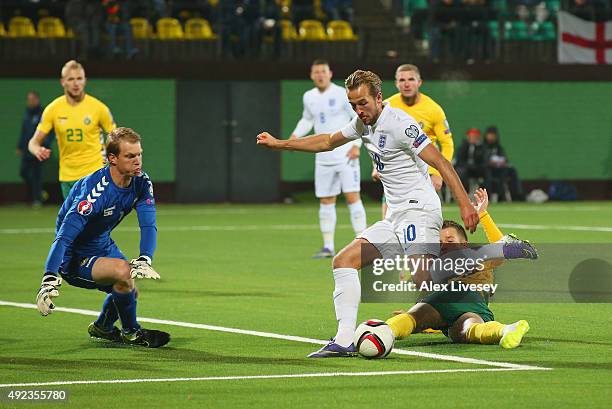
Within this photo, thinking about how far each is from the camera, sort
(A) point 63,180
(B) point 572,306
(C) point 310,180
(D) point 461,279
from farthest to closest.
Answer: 1. (C) point 310,180
2. (A) point 63,180
3. (B) point 572,306
4. (D) point 461,279

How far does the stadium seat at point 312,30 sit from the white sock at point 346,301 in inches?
877

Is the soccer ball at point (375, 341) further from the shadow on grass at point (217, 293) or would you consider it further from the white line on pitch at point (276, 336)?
the shadow on grass at point (217, 293)

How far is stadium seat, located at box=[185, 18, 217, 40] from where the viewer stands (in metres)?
30.3

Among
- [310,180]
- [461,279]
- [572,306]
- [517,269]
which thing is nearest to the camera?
[461,279]

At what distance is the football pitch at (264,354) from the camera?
25.2 feet

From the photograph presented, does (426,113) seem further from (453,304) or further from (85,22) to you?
(85,22)

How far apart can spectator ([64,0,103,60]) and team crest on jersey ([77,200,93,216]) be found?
67.0ft

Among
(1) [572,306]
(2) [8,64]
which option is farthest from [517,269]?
(2) [8,64]

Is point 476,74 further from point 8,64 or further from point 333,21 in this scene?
point 8,64

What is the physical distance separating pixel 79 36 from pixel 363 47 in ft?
22.3

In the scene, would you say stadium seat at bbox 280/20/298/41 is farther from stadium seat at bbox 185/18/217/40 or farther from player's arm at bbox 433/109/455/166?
player's arm at bbox 433/109/455/166

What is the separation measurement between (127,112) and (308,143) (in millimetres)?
21282

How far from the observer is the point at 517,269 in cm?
1541

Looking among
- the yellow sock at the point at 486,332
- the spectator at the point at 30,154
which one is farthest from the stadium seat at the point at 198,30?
the yellow sock at the point at 486,332
